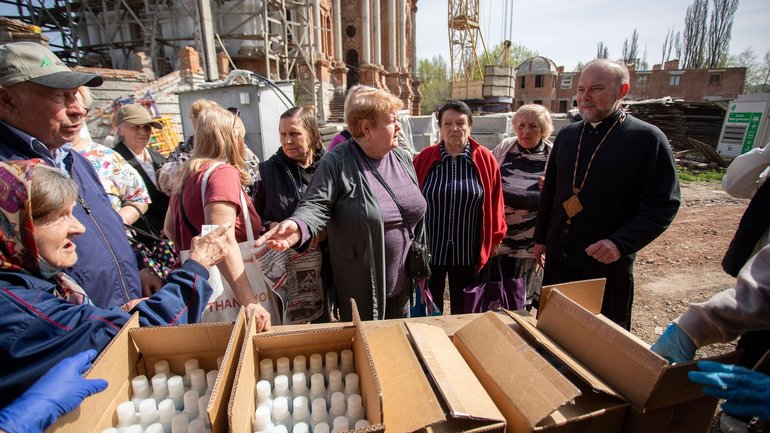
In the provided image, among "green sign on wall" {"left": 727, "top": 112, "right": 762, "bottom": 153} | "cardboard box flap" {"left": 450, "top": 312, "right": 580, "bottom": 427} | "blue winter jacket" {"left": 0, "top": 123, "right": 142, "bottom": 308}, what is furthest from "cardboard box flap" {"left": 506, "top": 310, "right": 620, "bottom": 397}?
"green sign on wall" {"left": 727, "top": 112, "right": 762, "bottom": 153}

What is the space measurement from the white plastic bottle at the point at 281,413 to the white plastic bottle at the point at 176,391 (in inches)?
12.4

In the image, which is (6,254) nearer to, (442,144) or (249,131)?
(442,144)

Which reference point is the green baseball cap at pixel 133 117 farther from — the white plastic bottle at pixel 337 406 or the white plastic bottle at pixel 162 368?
the white plastic bottle at pixel 337 406

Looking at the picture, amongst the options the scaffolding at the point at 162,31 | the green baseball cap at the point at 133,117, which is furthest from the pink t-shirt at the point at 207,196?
the scaffolding at the point at 162,31

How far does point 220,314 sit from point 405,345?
1313 millimetres

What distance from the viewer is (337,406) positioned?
42.6 inches

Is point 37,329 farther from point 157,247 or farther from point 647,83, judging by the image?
point 647,83

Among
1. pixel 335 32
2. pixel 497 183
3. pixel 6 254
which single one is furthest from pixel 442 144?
pixel 335 32

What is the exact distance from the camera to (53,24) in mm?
18562

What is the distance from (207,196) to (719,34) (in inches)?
2178

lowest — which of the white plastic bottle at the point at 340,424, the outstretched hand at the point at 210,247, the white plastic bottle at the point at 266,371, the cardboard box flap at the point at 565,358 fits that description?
the white plastic bottle at the point at 340,424

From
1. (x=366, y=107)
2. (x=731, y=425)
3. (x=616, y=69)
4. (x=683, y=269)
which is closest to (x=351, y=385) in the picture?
(x=366, y=107)

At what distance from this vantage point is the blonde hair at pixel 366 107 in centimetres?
212

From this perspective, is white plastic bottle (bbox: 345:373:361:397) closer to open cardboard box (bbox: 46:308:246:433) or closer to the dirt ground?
open cardboard box (bbox: 46:308:246:433)
